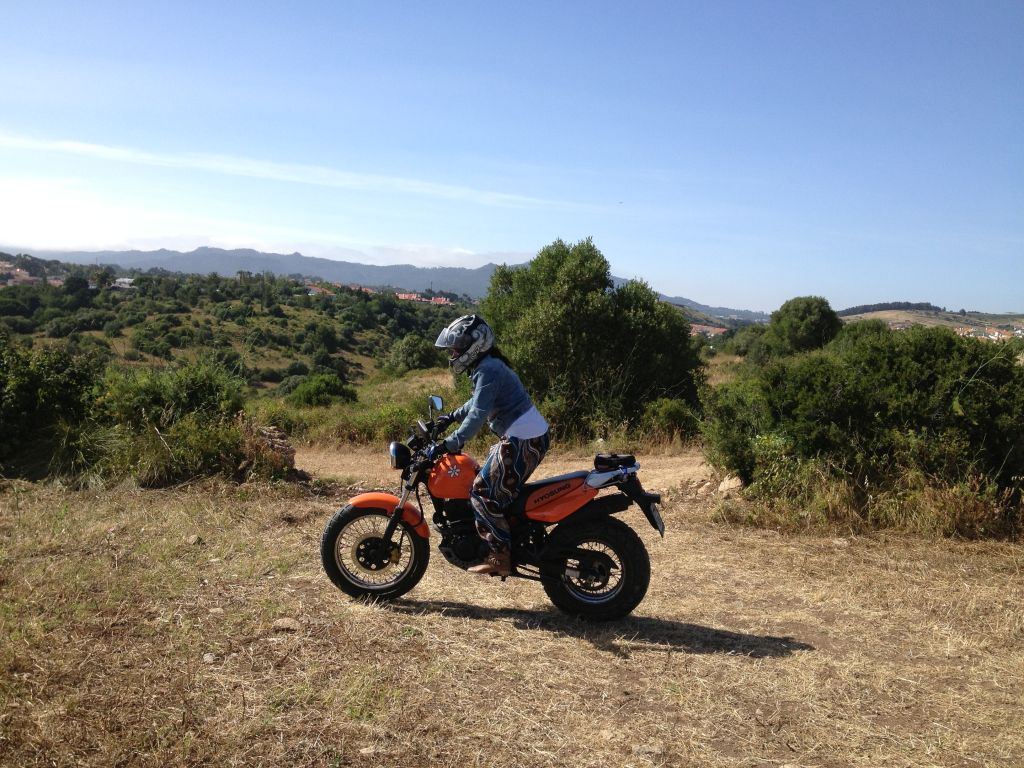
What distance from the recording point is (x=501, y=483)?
484 cm

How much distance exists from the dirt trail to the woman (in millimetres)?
4633

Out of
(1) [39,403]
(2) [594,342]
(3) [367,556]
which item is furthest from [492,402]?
(2) [594,342]

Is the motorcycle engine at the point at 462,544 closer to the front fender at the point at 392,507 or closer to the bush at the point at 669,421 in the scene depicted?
the front fender at the point at 392,507

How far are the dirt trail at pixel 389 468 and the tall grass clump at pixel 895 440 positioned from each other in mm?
1369

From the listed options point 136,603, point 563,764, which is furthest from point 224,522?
point 563,764

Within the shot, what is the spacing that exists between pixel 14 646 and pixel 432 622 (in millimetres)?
2406

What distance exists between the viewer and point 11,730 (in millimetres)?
3307

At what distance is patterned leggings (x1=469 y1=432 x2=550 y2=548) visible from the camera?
4.83m

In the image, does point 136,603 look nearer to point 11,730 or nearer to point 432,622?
point 11,730

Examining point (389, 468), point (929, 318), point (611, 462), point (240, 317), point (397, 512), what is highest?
point (929, 318)

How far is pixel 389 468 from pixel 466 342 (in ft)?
22.8

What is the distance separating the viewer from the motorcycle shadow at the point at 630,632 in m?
4.69

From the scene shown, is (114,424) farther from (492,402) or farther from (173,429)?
(492,402)

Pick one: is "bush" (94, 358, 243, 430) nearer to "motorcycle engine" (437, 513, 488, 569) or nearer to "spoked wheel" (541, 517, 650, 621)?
"motorcycle engine" (437, 513, 488, 569)
